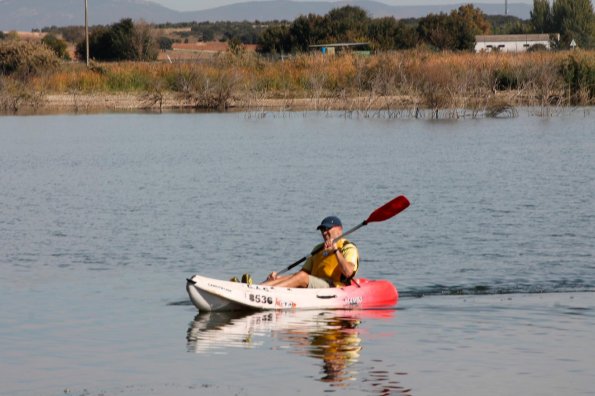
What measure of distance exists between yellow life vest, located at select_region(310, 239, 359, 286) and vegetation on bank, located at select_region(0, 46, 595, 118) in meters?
30.4

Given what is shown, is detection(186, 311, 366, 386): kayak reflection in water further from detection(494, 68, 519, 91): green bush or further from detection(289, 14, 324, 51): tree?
detection(289, 14, 324, 51): tree

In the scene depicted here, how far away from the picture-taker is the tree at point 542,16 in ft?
338

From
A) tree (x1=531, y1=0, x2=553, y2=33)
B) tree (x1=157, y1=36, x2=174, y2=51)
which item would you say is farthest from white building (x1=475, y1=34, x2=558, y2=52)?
tree (x1=157, y1=36, x2=174, y2=51)

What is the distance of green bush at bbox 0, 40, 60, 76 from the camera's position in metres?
60.0

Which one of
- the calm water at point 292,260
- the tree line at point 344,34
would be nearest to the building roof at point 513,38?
the tree line at point 344,34

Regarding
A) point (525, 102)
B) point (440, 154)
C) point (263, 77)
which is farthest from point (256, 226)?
point (263, 77)

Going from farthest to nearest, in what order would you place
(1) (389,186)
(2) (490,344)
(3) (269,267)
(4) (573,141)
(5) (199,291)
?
(4) (573,141), (1) (389,186), (3) (269,267), (5) (199,291), (2) (490,344)

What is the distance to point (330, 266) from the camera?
14.8m

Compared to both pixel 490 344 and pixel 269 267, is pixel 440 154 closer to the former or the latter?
pixel 269 267

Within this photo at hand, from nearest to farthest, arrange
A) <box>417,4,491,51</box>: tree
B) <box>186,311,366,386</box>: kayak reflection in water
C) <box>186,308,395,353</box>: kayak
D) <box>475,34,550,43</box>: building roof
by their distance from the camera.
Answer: <box>186,311,366,386</box>: kayak reflection in water → <box>186,308,395,353</box>: kayak → <box>417,4,491,51</box>: tree → <box>475,34,550,43</box>: building roof

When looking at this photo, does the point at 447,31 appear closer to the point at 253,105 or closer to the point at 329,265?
the point at 253,105

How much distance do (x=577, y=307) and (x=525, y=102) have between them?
121 ft

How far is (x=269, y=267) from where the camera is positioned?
Result: 18.2 m

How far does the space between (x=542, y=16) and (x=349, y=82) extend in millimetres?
54330
